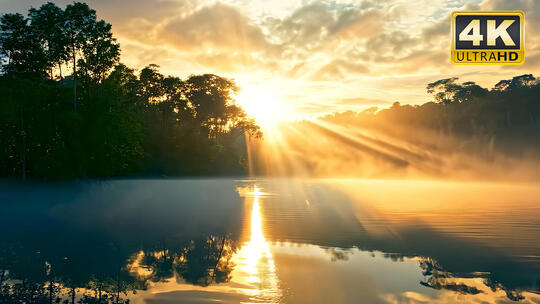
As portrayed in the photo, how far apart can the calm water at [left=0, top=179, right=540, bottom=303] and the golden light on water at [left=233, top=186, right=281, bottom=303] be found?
0.11 feet

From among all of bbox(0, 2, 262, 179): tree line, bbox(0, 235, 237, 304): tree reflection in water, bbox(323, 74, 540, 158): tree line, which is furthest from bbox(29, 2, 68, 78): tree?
bbox(323, 74, 540, 158): tree line

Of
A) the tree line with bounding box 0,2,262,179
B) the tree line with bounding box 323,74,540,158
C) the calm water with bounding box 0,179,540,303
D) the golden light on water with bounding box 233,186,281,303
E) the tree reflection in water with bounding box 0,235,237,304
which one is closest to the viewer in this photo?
the tree reflection in water with bounding box 0,235,237,304

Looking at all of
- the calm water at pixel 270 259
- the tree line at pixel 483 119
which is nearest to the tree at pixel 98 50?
the calm water at pixel 270 259

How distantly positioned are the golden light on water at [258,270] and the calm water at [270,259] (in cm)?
3

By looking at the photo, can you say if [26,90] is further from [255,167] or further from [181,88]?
[255,167]

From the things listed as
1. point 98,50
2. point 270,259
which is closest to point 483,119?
point 98,50

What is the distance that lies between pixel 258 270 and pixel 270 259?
5.49 feet

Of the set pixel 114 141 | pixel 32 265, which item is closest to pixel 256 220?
pixel 32 265

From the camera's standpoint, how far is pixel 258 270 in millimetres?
13312

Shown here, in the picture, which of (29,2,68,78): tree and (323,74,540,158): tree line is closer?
(29,2,68,78): tree

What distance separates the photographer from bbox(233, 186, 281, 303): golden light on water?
34.9ft

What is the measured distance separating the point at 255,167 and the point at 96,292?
126 meters

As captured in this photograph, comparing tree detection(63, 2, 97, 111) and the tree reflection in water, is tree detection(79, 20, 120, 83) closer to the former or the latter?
tree detection(63, 2, 97, 111)

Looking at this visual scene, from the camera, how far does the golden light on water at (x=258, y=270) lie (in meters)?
10.6
